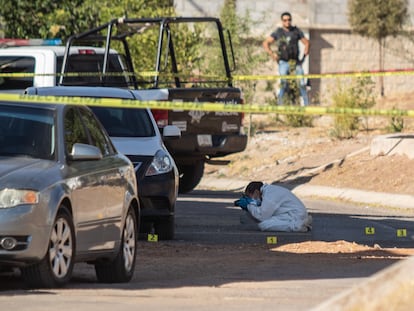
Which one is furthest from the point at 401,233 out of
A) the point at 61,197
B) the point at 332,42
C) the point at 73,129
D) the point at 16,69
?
the point at 332,42

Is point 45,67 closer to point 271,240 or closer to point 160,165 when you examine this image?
point 160,165

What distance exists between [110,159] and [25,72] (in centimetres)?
951

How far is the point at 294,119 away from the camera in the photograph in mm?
29219

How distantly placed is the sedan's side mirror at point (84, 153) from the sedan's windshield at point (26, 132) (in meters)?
0.17

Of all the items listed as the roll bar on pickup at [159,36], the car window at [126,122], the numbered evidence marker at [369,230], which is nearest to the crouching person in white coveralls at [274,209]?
the numbered evidence marker at [369,230]

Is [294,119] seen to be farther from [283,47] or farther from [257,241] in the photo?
[257,241]

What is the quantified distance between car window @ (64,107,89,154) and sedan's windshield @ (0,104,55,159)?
15 centimetres

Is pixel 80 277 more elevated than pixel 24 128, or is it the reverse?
pixel 24 128

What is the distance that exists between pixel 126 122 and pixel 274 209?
1838 mm

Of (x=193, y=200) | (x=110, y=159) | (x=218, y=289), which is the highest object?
(x=110, y=159)

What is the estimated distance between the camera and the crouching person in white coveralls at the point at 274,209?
15.8m

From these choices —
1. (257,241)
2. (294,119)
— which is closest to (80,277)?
(257,241)

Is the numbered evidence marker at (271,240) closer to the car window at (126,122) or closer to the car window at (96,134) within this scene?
the car window at (126,122)

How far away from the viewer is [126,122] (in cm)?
1588
